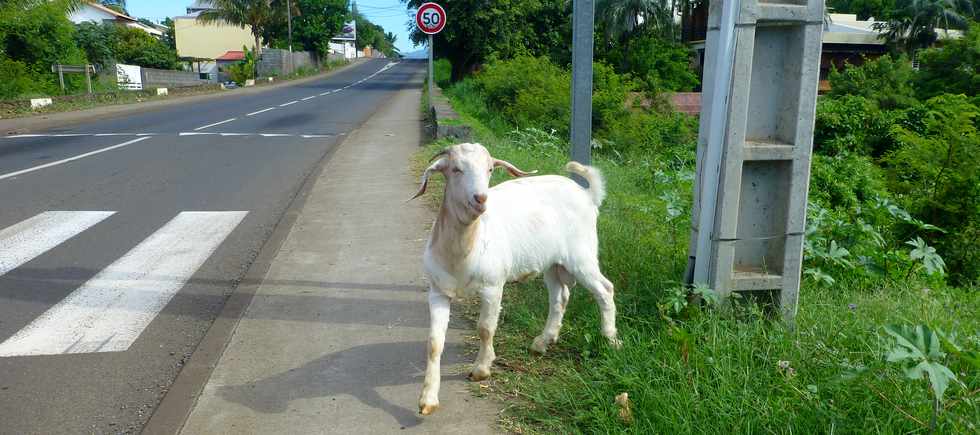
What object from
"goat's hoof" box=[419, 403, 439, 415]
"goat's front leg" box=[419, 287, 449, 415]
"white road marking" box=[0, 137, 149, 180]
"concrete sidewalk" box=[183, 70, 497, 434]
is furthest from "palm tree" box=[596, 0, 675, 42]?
"goat's hoof" box=[419, 403, 439, 415]

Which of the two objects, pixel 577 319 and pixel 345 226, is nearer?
pixel 577 319

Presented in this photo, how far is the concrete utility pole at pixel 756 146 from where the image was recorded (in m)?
3.87

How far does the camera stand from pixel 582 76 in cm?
550

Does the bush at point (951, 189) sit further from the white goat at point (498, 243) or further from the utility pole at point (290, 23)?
the utility pole at point (290, 23)

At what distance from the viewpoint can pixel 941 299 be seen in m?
4.79

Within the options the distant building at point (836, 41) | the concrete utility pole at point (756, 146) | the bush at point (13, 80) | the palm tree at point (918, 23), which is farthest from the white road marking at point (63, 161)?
the palm tree at point (918, 23)

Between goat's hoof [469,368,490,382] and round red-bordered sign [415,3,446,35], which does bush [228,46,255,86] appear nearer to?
round red-bordered sign [415,3,446,35]

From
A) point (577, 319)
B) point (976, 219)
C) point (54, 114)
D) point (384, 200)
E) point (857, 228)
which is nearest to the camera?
point (577, 319)

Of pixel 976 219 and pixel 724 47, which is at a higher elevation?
pixel 724 47

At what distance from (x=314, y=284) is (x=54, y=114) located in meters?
19.8

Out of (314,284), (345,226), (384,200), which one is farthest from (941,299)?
(384,200)

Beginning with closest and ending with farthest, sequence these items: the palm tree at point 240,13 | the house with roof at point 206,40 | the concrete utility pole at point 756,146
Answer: the concrete utility pole at point 756,146 → the palm tree at point 240,13 → the house with roof at point 206,40

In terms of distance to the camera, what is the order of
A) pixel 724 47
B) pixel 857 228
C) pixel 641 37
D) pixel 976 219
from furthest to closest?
Result: pixel 641 37, pixel 976 219, pixel 857 228, pixel 724 47

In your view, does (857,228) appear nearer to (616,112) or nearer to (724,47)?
(724,47)
